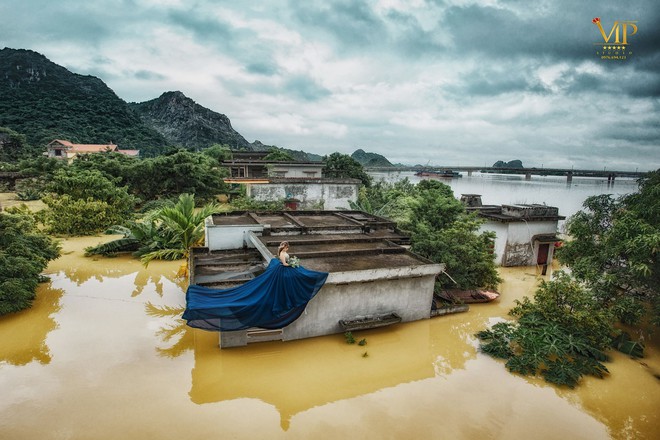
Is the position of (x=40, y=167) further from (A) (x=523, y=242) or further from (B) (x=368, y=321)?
(A) (x=523, y=242)

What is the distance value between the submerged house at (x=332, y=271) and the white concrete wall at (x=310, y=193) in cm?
1213

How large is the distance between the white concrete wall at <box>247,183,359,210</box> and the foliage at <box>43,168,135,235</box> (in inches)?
327

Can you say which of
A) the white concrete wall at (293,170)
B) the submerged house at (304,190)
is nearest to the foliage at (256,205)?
the submerged house at (304,190)

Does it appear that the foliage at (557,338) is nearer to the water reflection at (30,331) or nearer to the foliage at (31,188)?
the water reflection at (30,331)

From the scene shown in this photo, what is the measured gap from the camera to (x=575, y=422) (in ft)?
20.4

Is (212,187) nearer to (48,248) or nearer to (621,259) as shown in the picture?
(48,248)

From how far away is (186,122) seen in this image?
4240 inches

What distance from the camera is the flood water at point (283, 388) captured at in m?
5.83

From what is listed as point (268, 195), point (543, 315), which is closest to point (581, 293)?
point (543, 315)

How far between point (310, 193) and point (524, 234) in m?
13.9

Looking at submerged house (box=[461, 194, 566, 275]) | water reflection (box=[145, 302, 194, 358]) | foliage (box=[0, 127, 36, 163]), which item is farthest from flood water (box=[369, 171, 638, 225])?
foliage (box=[0, 127, 36, 163])

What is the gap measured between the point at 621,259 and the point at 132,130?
3159 inches

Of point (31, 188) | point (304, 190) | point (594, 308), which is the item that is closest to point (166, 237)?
point (304, 190)

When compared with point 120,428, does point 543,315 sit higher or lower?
higher
